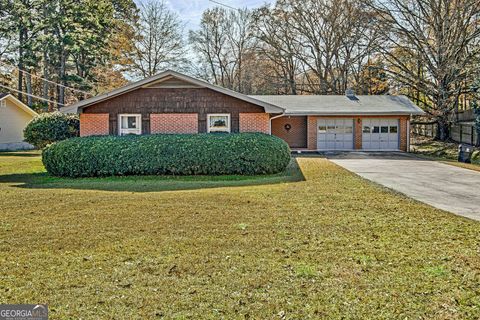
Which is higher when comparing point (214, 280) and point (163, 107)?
point (163, 107)

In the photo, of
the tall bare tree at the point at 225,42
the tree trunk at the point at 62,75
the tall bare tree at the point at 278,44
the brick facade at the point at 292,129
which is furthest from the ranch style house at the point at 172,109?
the tall bare tree at the point at 225,42

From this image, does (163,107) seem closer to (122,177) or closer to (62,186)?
(122,177)

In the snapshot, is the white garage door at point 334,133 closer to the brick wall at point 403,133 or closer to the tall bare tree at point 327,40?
the brick wall at point 403,133

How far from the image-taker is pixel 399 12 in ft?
86.8

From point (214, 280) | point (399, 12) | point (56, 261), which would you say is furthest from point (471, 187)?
point (399, 12)

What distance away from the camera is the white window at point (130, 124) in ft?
53.9

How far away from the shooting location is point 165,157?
519 inches

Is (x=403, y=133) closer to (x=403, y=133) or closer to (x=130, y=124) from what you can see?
(x=403, y=133)

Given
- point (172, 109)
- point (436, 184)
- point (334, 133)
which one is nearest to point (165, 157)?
point (172, 109)

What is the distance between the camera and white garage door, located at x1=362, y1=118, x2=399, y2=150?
2364cm

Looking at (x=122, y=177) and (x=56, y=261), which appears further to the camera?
(x=122, y=177)

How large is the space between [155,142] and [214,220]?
7.49m

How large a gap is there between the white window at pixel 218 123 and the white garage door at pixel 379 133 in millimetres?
10609

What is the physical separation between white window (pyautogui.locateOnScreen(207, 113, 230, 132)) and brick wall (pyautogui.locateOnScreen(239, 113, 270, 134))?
1.87 feet
